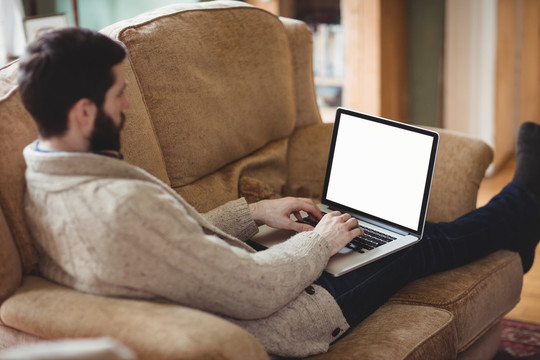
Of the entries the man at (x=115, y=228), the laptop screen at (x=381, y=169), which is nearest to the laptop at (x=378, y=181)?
the laptop screen at (x=381, y=169)

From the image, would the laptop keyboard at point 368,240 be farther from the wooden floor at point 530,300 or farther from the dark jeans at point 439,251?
the wooden floor at point 530,300

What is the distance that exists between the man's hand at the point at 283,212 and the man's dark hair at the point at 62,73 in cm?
56

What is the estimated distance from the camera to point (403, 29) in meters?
3.65

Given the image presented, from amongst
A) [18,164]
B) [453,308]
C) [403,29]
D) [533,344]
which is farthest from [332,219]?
[403,29]

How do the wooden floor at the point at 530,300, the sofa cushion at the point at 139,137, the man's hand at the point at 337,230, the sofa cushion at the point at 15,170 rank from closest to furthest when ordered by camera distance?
the sofa cushion at the point at 15,170 → the man's hand at the point at 337,230 → the sofa cushion at the point at 139,137 → the wooden floor at the point at 530,300

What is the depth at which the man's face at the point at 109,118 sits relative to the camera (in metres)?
1.04

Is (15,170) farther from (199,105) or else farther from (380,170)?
(380,170)

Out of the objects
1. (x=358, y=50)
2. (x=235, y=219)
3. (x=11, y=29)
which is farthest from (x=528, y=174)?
(x=11, y=29)

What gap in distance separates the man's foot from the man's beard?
1.20m

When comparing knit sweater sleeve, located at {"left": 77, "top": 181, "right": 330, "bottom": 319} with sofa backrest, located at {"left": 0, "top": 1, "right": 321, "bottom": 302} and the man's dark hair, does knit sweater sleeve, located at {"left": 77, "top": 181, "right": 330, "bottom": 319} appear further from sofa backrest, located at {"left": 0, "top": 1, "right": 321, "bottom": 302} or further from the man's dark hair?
sofa backrest, located at {"left": 0, "top": 1, "right": 321, "bottom": 302}

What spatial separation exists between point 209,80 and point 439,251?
75cm

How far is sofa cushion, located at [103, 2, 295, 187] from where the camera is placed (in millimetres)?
1548

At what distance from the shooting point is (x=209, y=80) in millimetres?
1672

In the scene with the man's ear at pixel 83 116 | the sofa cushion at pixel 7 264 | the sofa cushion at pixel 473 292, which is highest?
the man's ear at pixel 83 116
